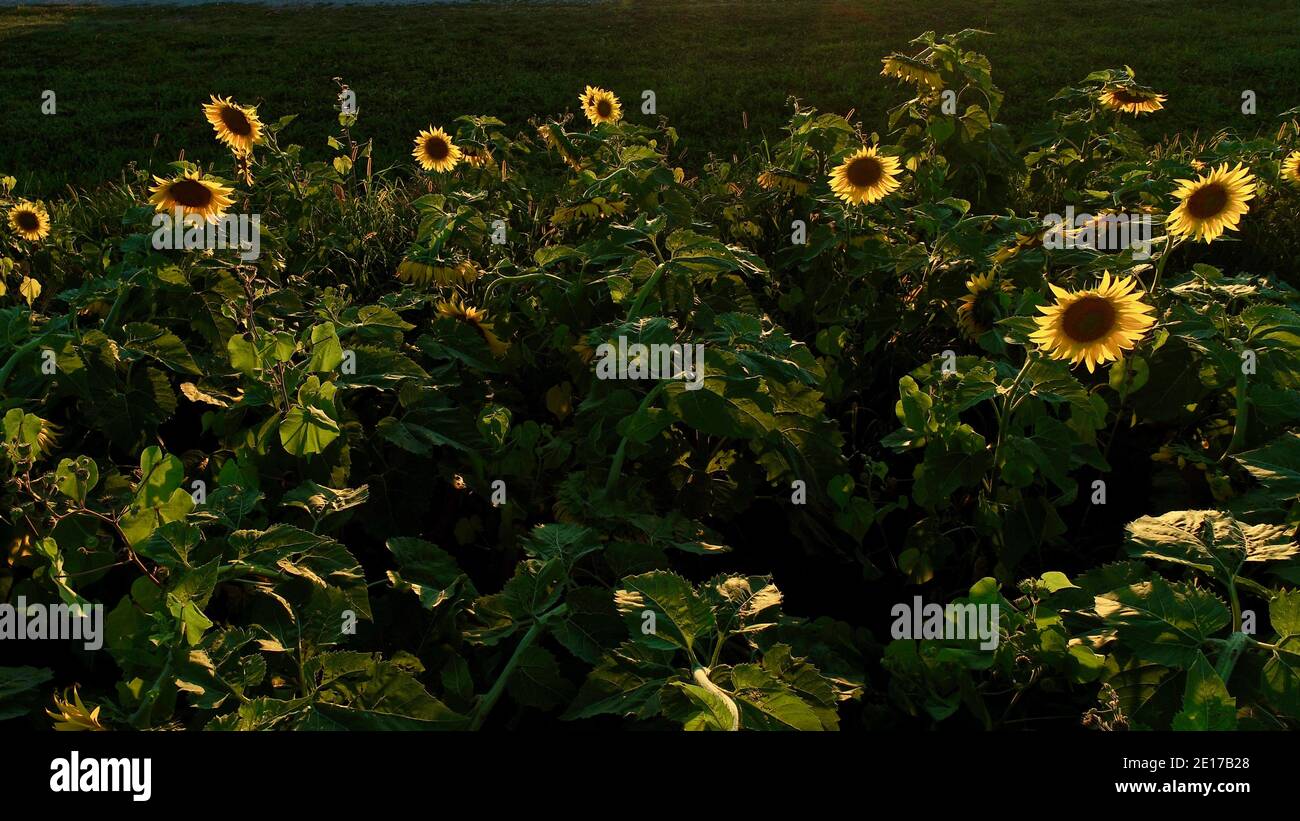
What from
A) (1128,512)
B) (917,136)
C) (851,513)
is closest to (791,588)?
(851,513)

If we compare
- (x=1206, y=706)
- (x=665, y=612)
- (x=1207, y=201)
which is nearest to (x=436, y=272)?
(x=665, y=612)

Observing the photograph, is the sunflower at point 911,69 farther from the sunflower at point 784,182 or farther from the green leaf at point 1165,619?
the green leaf at point 1165,619

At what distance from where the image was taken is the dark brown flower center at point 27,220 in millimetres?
3791

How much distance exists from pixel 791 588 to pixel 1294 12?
14603 mm

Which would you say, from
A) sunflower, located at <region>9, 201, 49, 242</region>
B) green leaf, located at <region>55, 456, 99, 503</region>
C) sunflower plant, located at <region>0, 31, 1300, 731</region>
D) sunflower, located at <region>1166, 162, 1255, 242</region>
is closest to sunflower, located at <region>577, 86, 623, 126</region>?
sunflower plant, located at <region>0, 31, 1300, 731</region>

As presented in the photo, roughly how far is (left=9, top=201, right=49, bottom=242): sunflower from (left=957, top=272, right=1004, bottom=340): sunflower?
3.28 m

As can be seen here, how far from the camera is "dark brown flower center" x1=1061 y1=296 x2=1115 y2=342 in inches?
91.7

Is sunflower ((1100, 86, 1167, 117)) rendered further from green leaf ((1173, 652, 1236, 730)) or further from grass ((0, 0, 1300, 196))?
grass ((0, 0, 1300, 196))

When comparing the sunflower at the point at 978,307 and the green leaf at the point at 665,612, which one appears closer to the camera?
the green leaf at the point at 665,612

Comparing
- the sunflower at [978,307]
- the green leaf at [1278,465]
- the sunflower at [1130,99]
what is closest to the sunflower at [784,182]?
the sunflower at [978,307]

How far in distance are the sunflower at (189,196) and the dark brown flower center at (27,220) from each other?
105 cm

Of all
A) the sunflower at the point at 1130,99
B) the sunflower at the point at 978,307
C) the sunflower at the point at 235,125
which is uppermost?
the sunflower at the point at 1130,99

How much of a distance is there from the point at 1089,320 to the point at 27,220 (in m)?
3.63
